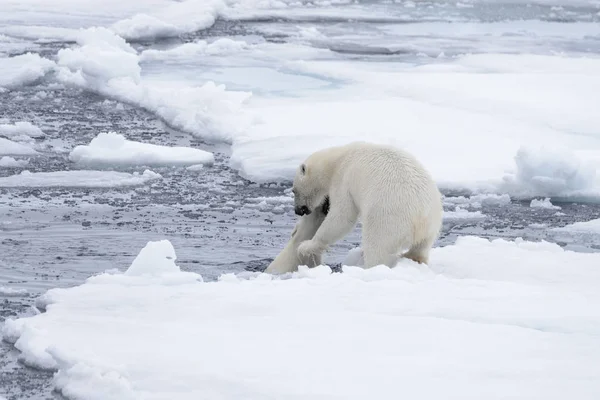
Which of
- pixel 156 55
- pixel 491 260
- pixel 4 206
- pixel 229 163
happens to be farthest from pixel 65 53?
pixel 491 260

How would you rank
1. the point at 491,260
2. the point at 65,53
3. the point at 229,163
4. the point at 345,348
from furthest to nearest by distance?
the point at 65,53 < the point at 229,163 < the point at 491,260 < the point at 345,348

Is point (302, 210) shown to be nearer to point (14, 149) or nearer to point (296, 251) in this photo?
point (296, 251)

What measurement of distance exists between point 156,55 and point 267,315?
9822 mm

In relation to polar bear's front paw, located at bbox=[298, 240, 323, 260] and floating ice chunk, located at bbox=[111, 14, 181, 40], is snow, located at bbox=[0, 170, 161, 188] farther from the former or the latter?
floating ice chunk, located at bbox=[111, 14, 181, 40]

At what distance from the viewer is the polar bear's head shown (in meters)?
5.25

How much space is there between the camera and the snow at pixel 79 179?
23.3 feet

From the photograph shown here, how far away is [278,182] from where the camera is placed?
742cm

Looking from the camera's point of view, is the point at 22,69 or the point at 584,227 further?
the point at 22,69

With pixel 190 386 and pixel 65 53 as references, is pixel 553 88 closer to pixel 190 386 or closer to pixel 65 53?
pixel 65 53

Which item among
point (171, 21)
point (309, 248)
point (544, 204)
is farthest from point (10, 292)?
point (171, 21)

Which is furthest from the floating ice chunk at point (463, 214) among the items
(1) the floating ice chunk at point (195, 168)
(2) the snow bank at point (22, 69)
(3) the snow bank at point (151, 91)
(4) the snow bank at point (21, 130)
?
(2) the snow bank at point (22, 69)

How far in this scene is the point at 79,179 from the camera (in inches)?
286

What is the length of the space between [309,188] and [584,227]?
2082 millimetres

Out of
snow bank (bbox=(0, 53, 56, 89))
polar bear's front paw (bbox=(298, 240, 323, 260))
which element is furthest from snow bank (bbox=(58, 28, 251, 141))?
polar bear's front paw (bbox=(298, 240, 323, 260))
